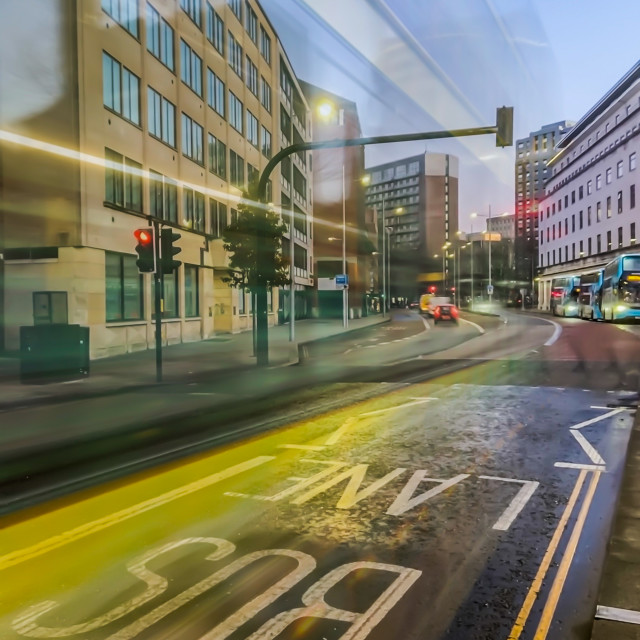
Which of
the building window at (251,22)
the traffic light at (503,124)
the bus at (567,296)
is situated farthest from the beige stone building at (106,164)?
the bus at (567,296)

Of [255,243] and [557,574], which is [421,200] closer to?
[255,243]

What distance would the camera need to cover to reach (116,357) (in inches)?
844

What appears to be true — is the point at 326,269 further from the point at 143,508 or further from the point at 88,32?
the point at 143,508

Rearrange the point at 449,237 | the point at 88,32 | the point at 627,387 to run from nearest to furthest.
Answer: the point at 627,387 → the point at 88,32 → the point at 449,237

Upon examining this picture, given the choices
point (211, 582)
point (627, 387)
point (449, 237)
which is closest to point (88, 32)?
point (627, 387)

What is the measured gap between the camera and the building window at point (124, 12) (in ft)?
70.5

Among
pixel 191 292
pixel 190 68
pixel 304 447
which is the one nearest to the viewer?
pixel 304 447

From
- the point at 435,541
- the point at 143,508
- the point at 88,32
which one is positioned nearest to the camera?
the point at 435,541

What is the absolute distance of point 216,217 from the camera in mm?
32438

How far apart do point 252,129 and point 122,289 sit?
20255 mm

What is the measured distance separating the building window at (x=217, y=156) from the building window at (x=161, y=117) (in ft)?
14.3

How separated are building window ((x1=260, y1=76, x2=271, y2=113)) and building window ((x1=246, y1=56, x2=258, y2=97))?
46.6 inches

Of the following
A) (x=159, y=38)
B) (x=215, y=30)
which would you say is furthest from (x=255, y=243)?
(x=215, y=30)

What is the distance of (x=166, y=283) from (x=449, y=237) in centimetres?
16377
